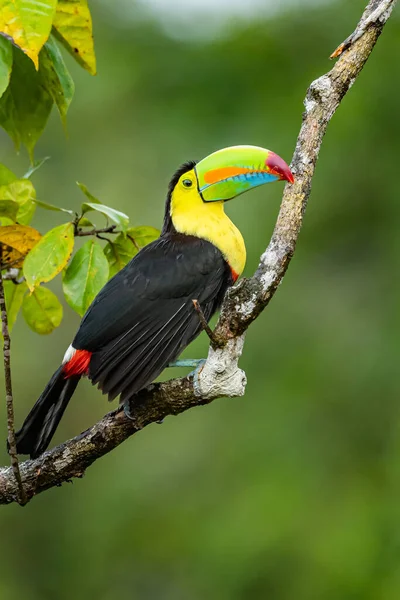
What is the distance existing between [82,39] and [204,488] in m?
6.34

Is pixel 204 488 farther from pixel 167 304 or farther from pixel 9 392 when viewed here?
pixel 9 392

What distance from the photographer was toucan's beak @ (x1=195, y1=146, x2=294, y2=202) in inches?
120

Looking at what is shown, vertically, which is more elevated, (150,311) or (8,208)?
(8,208)

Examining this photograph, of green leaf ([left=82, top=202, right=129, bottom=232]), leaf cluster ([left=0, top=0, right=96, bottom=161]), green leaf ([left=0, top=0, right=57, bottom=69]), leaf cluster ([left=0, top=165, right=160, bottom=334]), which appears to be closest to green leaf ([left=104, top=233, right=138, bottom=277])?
leaf cluster ([left=0, top=165, right=160, bottom=334])

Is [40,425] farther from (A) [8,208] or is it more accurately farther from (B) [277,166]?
(B) [277,166]

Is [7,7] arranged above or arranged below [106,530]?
above

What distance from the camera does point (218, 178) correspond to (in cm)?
342

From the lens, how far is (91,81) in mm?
9398

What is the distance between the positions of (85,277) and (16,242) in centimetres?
21

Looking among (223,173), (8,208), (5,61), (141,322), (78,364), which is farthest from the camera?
(223,173)

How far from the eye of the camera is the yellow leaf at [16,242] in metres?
2.49

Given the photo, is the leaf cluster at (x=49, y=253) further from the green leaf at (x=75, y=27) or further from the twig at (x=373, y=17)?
the twig at (x=373, y=17)

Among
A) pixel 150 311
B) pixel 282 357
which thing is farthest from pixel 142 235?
pixel 282 357

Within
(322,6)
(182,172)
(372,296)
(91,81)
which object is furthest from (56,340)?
(182,172)
